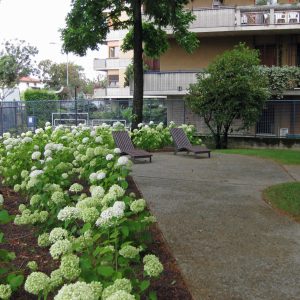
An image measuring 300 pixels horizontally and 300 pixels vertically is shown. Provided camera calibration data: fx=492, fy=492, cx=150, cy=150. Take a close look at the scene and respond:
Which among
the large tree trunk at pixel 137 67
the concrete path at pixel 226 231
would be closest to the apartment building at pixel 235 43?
the large tree trunk at pixel 137 67

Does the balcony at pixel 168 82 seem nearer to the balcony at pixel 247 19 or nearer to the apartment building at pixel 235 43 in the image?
the apartment building at pixel 235 43

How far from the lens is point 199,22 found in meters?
26.0

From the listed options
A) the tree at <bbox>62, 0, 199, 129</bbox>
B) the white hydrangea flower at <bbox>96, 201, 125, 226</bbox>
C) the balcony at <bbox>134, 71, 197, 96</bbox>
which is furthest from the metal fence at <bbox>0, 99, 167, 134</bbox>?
the white hydrangea flower at <bbox>96, 201, 125, 226</bbox>

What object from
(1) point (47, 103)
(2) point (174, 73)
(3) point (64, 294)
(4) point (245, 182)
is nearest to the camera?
(3) point (64, 294)

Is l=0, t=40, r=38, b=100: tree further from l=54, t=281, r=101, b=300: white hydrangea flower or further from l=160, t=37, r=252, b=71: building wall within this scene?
l=54, t=281, r=101, b=300: white hydrangea flower

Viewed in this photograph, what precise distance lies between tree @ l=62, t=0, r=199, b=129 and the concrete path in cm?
711

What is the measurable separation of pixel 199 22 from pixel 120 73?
4266 centimetres

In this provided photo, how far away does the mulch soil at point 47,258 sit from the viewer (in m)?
4.49

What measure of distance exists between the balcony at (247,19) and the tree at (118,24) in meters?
6.18

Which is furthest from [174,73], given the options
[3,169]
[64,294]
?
[64,294]

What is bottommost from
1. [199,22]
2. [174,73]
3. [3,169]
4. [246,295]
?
[246,295]

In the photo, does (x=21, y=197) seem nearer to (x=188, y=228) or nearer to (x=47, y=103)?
(x=188, y=228)

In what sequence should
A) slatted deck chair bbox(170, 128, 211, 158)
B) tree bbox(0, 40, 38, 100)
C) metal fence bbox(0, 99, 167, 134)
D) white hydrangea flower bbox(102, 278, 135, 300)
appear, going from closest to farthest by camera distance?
white hydrangea flower bbox(102, 278, 135, 300), slatted deck chair bbox(170, 128, 211, 158), metal fence bbox(0, 99, 167, 134), tree bbox(0, 40, 38, 100)

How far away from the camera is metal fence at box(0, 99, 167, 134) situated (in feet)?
80.6
